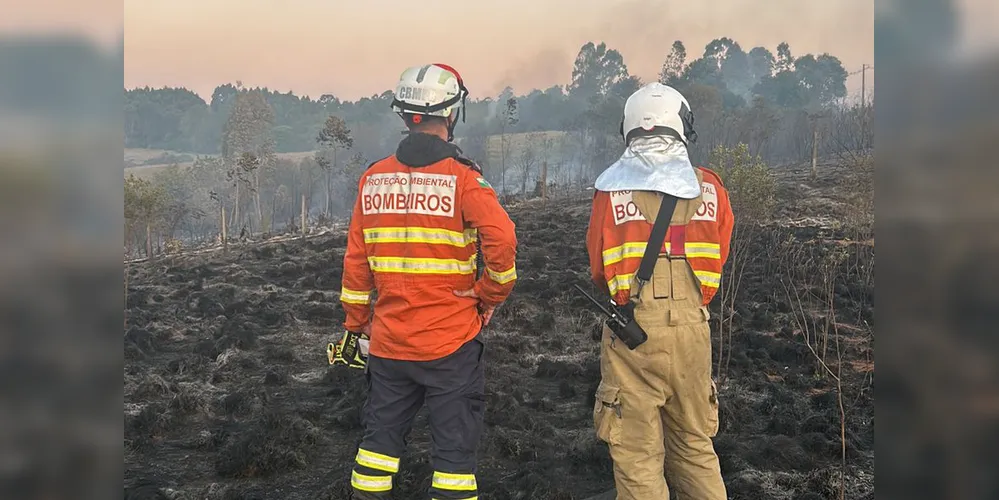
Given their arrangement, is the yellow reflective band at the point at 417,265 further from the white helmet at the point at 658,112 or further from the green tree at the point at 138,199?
the green tree at the point at 138,199

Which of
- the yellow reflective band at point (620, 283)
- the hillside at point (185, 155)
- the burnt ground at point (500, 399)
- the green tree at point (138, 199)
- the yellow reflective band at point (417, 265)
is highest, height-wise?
the hillside at point (185, 155)

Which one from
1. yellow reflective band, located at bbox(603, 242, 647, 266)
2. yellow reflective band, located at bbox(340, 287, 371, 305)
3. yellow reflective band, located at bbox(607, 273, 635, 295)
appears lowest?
yellow reflective band, located at bbox(340, 287, 371, 305)

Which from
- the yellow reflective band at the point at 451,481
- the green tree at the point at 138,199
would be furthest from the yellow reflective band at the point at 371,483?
the green tree at the point at 138,199

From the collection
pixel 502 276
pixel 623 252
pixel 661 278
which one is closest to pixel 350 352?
pixel 502 276

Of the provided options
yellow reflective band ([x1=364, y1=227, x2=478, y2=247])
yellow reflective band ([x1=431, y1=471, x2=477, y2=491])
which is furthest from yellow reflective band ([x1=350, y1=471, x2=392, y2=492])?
yellow reflective band ([x1=364, y1=227, x2=478, y2=247])

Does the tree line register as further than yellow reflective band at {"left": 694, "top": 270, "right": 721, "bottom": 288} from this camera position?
Yes

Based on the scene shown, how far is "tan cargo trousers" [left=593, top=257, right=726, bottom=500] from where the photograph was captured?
2.69 metres

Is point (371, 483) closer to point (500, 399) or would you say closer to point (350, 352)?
point (350, 352)

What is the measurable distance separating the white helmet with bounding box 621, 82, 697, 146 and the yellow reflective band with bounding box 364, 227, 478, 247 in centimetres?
90

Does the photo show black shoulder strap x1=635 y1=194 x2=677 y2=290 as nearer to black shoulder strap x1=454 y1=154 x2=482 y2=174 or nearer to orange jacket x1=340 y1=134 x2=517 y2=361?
orange jacket x1=340 y1=134 x2=517 y2=361

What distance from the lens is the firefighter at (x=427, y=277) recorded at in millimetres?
2742

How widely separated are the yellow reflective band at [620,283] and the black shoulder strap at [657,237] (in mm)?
62

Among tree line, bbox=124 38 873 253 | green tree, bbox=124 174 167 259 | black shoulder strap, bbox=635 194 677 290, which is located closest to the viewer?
black shoulder strap, bbox=635 194 677 290
